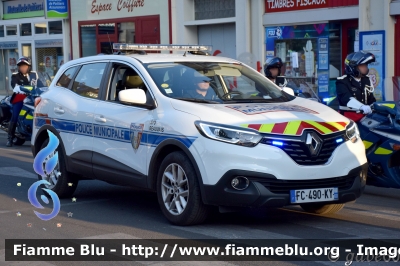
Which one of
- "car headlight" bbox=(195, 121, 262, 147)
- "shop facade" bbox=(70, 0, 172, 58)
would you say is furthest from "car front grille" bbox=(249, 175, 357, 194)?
Result: "shop facade" bbox=(70, 0, 172, 58)

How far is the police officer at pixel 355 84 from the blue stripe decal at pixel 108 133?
A: 2.79m

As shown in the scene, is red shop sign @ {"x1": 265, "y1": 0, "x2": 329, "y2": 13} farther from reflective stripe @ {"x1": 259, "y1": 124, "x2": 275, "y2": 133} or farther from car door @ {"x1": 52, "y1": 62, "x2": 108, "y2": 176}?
reflective stripe @ {"x1": 259, "y1": 124, "x2": 275, "y2": 133}

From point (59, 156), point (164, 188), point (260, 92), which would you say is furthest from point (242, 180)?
point (59, 156)

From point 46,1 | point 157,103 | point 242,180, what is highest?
point 46,1

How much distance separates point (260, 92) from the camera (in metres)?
8.29

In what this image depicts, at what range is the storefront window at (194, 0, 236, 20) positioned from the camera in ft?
66.0

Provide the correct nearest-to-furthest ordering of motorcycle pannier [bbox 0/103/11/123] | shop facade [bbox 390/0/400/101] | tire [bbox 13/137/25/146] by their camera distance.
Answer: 1. shop facade [bbox 390/0/400/101]
2. tire [bbox 13/137/25/146]
3. motorcycle pannier [bbox 0/103/11/123]

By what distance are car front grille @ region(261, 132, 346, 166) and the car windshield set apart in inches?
41.4

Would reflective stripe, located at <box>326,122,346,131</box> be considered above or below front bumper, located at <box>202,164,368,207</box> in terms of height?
above

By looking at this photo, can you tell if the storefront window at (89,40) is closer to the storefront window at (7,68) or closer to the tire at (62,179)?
the storefront window at (7,68)

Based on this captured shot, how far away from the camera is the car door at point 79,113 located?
28.4 feet

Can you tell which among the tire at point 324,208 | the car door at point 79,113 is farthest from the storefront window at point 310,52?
the tire at point 324,208

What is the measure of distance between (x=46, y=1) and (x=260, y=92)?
64.3ft

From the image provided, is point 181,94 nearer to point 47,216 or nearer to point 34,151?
point 47,216
